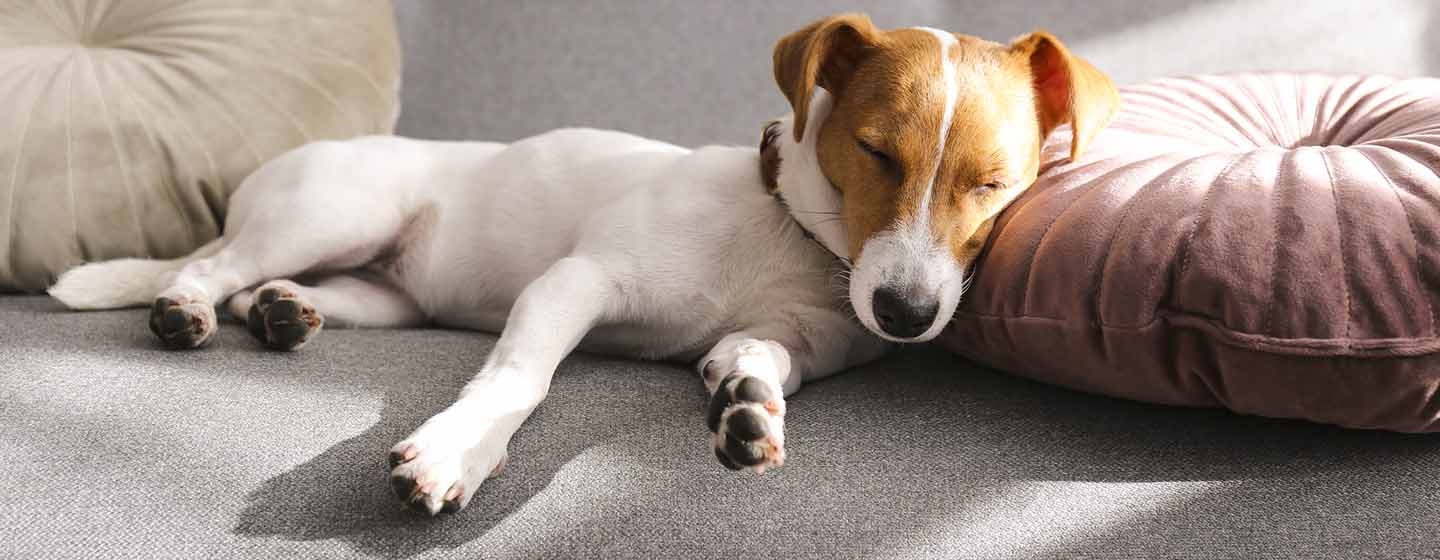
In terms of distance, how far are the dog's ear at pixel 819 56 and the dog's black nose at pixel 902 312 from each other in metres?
0.27

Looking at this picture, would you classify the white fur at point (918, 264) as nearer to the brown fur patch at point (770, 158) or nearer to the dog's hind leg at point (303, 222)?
the brown fur patch at point (770, 158)

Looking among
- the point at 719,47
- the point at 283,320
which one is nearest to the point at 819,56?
the point at 283,320

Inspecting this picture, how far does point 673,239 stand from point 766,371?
382 mm

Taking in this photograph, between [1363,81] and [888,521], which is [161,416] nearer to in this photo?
[888,521]

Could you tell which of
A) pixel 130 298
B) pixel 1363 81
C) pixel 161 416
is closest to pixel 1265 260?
pixel 1363 81

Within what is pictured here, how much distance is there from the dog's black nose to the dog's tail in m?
1.22

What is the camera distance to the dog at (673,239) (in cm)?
131

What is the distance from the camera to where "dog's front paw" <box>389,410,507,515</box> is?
1.05 meters

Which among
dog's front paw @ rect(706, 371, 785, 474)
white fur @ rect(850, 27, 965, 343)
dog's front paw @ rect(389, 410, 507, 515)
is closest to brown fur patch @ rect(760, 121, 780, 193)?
white fur @ rect(850, 27, 965, 343)

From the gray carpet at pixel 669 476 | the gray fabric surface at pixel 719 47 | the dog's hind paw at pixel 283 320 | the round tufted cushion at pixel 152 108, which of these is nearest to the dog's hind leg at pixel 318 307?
the dog's hind paw at pixel 283 320

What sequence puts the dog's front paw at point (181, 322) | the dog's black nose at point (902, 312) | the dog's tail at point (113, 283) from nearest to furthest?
1. the dog's black nose at point (902, 312)
2. the dog's front paw at point (181, 322)
3. the dog's tail at point (113, 283)

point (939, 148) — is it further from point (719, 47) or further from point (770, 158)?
point (719, 47)

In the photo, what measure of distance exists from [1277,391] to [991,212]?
0.42 meters

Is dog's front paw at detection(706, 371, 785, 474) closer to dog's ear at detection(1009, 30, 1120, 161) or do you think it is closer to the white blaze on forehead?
the white blaze on forehead
